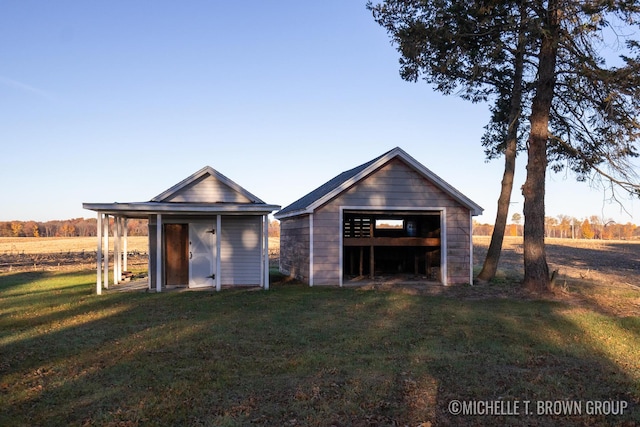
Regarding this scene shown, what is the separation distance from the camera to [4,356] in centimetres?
839

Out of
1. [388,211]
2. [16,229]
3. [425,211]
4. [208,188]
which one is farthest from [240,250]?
[16,229]

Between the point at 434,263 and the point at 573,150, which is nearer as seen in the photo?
the point at 573,150

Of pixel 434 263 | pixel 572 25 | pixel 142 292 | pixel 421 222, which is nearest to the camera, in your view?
pixel 572 25

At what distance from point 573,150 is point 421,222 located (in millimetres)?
6465

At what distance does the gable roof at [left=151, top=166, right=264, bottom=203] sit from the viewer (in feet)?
59.6

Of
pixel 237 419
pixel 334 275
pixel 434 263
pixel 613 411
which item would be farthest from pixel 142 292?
pixel 613 411

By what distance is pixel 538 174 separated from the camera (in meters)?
16.6

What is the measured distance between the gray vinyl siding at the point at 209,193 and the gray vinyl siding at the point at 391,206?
2.96 metres

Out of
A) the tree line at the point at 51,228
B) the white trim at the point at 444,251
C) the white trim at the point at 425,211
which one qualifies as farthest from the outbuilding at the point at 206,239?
the tree line at the point at 51,228

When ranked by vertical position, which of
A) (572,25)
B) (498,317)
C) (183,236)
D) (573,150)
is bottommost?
(498,317)

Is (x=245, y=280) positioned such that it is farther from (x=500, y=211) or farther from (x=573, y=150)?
(x=573, y=150)

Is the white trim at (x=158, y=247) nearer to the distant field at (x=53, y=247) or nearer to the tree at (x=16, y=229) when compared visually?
the distant field at (x=53, y=247)

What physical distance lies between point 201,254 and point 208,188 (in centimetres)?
230

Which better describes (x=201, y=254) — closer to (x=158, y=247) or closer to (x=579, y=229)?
(x=158, y=247)
